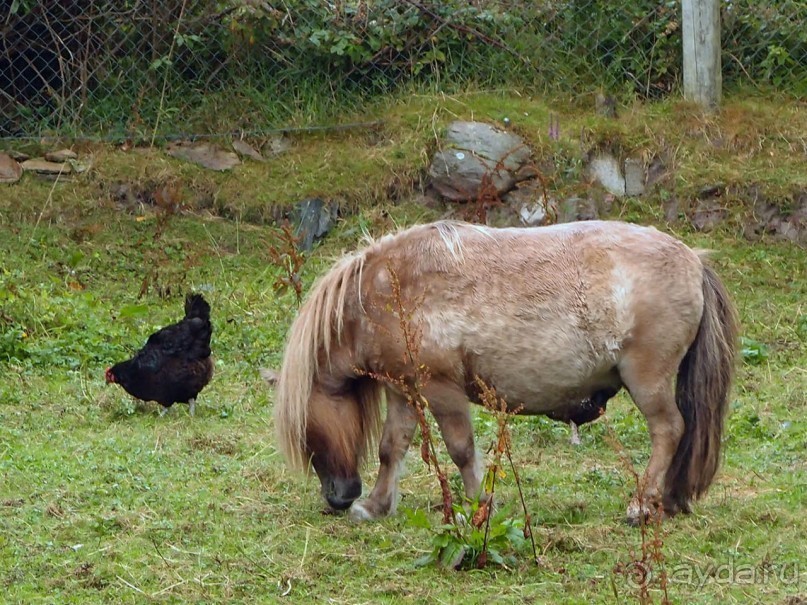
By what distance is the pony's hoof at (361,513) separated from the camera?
5543mm

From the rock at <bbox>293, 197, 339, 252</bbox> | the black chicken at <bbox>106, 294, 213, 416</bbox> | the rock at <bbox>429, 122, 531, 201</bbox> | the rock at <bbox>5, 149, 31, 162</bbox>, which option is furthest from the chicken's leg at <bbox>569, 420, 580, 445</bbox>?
the rock at <bbox>5, 149, 31, 162</bbox>

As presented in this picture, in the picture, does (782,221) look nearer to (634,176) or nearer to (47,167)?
(634,176)

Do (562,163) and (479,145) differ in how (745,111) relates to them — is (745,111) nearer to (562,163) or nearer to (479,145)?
(562,163)

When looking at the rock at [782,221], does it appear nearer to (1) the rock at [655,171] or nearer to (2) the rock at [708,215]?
(2) the rock at [708,215]

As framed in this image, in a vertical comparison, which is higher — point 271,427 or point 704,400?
point 704,400

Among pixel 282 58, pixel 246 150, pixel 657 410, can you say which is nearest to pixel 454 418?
pixel 657 410

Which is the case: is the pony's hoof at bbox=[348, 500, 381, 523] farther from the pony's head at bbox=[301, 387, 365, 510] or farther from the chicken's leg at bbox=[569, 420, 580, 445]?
the chicken's leg at bbox=[569, 420, 580, 445]

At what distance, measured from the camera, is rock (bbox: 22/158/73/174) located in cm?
1081

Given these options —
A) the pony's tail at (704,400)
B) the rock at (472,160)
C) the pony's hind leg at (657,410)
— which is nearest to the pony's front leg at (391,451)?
the pony's hind leg at (657,410)

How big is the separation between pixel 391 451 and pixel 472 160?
203 inches

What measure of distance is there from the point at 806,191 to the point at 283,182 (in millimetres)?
4426

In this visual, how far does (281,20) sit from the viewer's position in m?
11.1

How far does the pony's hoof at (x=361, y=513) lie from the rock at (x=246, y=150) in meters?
5.93

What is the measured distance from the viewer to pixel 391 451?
5668 millimetres
